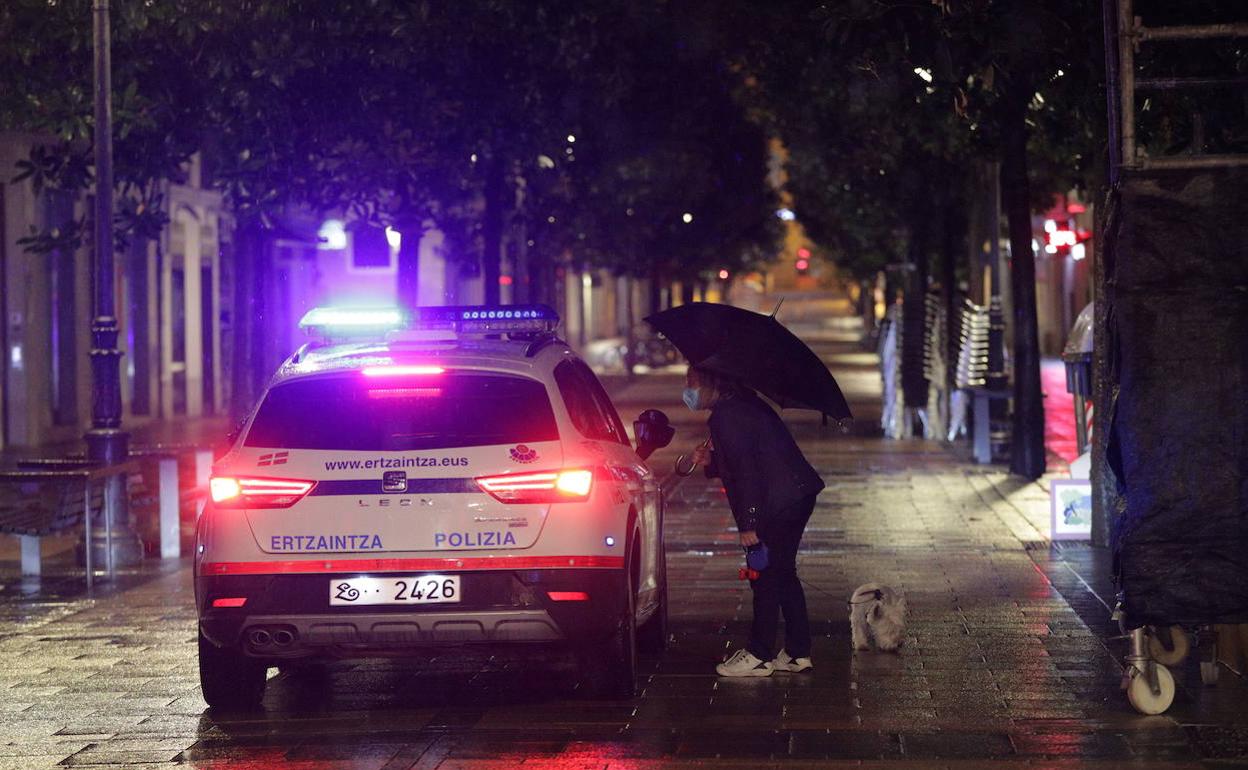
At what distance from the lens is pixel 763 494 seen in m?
9.55

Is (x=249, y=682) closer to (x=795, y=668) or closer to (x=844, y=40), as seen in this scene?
(x=795, y=668)

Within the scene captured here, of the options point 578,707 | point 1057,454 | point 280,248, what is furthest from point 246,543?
point 280,248

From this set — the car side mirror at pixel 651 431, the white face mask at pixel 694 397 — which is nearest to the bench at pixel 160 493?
the car side mirror at pixel 651 431

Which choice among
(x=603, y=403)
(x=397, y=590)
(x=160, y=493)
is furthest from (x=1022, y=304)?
(x=397, y=590)

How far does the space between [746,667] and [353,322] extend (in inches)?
93.8

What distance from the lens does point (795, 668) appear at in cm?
975

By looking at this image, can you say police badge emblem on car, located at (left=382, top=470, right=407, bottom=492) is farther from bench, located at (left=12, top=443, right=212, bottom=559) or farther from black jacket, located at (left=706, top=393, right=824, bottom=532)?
bench, located at (left=12, top=443, right=212, bottom=559)

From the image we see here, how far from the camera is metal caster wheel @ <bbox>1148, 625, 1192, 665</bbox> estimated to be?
8.66m

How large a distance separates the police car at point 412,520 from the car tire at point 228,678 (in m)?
0.17

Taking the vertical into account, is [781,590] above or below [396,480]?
below

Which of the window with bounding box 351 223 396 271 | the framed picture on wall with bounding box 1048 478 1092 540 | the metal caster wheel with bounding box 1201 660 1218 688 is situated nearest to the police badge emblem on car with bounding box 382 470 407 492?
the metal caster wheel with bounding box 1201 660 1218 688

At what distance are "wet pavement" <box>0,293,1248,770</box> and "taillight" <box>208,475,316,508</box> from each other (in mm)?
929

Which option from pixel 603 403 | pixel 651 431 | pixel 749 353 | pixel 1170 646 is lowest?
pixel 1170 646

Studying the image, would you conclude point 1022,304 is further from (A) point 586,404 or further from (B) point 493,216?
(A) point 586,404
